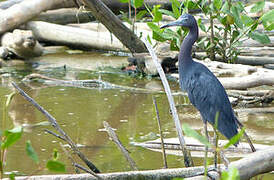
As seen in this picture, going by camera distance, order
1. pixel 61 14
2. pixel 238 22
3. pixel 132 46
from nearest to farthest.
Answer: pixel 238 22
pixel 132 46
pixel 61 14

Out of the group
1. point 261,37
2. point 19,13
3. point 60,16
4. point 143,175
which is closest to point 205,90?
point 143,175

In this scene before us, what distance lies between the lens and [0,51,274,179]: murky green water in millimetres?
4965

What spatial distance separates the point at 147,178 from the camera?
338cm

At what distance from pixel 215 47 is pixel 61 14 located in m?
4.73

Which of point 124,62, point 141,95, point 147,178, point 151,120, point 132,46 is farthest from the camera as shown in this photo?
point 124,62

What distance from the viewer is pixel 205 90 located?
15.9 feet

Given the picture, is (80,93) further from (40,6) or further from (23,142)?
(40,6)

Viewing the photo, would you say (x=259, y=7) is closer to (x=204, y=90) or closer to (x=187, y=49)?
(x=187, y=49)

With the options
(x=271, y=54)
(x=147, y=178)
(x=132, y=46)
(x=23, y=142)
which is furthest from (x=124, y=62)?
(x=147, y=178)

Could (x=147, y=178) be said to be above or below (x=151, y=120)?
above

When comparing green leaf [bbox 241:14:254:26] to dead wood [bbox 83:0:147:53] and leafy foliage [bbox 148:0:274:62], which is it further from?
dead wood [bbox 83:0:147:53]

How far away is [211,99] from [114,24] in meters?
3.61

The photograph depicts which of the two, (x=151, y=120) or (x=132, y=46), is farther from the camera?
(x=132, y=46)

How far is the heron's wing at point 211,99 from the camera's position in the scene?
4.70 metres
